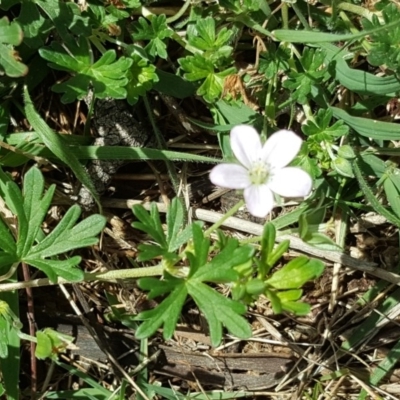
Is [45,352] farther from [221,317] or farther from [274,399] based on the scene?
Answer: [274,399]

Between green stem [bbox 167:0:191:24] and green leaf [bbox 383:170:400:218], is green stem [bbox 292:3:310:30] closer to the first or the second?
green stem [bbox 167:0:191:24]

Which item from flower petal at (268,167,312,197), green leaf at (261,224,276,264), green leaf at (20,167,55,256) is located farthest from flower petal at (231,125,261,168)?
green leaf at (20,167,55,256)

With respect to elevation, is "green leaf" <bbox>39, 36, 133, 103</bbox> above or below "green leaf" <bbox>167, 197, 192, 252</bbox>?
above

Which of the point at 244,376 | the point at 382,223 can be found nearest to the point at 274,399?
the point at 244,376

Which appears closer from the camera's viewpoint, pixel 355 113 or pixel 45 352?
pixel 45 352

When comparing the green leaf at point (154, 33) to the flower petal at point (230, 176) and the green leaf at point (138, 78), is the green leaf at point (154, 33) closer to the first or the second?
the green leaf at point (138, 78)

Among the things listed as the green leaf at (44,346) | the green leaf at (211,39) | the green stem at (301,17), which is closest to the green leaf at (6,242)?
the green leaf at (44,346)

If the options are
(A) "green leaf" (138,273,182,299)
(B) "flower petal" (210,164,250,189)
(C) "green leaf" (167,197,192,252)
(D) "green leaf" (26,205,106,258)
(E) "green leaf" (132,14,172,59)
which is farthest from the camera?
(E) "green leaf" (132,14,172,59)

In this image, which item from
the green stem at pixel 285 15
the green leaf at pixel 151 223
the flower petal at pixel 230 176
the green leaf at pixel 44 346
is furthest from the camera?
the green stem at pixel 285 15
